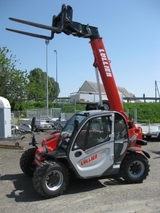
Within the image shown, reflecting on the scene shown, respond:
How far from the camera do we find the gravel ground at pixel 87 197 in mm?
4730

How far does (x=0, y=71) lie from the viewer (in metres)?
27.7

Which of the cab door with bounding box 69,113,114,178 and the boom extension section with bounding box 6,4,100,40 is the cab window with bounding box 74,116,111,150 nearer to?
the cab door with bounding box 69,113,114,178

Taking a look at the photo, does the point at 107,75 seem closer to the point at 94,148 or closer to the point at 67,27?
the point at 67,27

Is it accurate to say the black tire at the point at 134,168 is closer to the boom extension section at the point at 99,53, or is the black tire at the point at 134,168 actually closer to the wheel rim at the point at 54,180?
the boom extension section at the point at 99,53

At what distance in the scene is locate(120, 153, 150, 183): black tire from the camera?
19.9 ft

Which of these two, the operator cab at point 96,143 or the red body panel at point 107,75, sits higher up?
the red body panel at point 107,75

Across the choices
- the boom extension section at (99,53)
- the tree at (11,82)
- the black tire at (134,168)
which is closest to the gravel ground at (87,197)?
the black tire at (134,168)

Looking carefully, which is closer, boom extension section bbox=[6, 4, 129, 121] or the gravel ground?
the gravel ground

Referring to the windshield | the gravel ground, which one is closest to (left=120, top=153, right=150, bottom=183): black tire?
the gravel ground

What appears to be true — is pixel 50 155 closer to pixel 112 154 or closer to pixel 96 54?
pixel 112 154

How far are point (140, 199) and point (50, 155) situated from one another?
2157 mm

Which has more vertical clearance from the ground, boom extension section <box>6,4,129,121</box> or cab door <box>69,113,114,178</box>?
boom extension section <box>6,4,129,121</box>

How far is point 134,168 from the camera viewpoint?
20.4 ft

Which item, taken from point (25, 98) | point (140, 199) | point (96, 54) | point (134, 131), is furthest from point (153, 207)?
point (25, 98)
